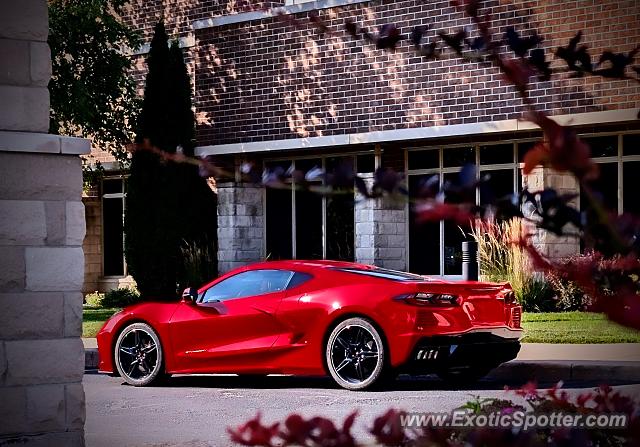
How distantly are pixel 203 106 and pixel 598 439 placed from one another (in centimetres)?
2023

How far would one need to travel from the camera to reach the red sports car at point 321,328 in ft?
38.8

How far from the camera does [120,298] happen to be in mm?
25703

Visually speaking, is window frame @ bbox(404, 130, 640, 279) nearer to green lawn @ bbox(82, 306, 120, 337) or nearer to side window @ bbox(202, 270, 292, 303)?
green lawn @ bbox(82, 306, 120, 337)

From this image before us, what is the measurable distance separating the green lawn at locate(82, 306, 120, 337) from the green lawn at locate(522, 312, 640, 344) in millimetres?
6679

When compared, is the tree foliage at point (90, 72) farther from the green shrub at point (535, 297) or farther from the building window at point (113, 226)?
the green shrub at point (535, 297)

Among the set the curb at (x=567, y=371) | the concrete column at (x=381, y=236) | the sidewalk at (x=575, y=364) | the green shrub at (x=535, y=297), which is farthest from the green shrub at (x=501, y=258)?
the curb at (x=567, y=371)

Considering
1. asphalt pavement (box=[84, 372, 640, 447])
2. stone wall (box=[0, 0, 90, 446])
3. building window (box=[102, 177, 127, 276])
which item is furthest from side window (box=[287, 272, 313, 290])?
building window (box=[102, 177, 127, 276])

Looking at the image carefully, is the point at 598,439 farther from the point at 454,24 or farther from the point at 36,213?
the point at 454,24

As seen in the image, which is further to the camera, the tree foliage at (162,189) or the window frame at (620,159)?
the tree foliage at (162,189)

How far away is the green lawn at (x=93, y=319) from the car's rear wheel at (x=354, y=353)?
23.7 feet

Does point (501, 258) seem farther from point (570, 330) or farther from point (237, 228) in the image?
point (237, 228)

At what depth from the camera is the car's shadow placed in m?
12.3

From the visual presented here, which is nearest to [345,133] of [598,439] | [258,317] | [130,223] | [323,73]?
[323,73]

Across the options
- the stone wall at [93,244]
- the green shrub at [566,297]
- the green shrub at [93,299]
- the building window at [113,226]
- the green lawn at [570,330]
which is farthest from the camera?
the stone wall at [93,244]
